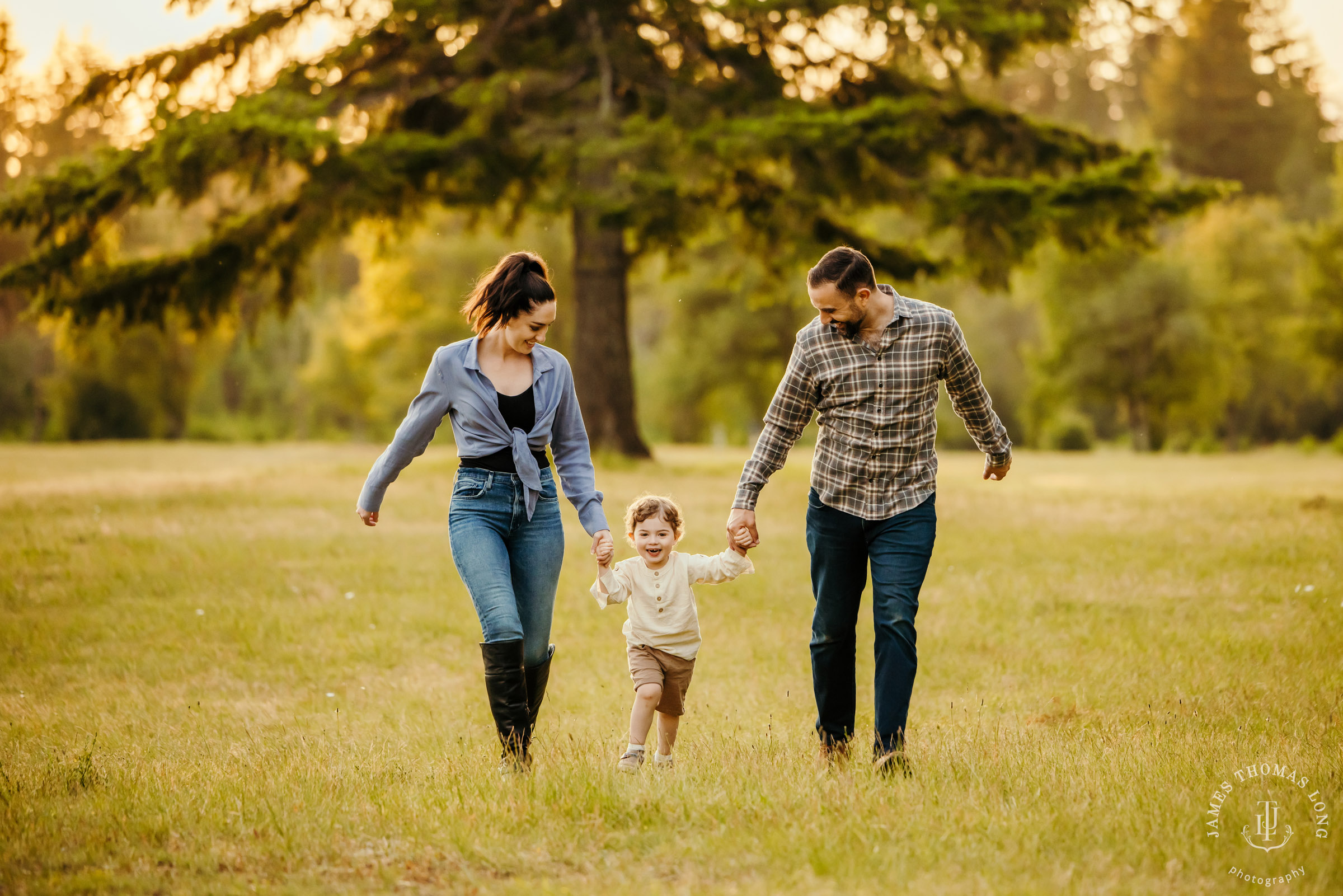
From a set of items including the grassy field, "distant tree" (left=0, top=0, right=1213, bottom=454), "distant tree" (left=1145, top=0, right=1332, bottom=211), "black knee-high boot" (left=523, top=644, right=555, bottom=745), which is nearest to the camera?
the grassy field

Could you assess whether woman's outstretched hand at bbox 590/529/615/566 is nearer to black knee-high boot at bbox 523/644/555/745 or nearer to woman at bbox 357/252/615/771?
woman at bbox 357/252/615/771

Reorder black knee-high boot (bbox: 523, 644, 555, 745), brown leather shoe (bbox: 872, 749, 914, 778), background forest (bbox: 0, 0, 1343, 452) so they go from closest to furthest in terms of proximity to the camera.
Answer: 1. brown leather shoe (bbox: 872, 749, 914, 778)
2. black knee-high boot (bbox: 523, 644, 555, 745)
3. background forest (bbox: 0, 0, 1343, 452)

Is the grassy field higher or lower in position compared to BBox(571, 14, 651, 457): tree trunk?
lower

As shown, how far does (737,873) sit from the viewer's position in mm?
3725

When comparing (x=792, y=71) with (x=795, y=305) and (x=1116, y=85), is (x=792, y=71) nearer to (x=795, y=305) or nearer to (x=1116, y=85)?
(x=795, y=305)

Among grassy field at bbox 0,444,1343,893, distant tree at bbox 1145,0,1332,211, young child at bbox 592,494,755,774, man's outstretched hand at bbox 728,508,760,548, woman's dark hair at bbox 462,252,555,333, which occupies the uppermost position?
distant tree at bbox 1145,0,1332,211

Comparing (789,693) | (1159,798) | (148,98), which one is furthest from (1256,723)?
(148,98)

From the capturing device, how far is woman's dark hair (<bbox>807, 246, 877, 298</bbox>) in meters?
4.70

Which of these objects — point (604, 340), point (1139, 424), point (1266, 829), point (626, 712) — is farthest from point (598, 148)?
point (1139, 424)

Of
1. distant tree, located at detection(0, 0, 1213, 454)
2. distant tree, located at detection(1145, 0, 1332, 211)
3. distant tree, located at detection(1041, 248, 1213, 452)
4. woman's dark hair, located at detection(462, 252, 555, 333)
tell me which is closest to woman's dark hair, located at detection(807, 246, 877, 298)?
woman's dark hair, located at detection(462, 252, 555, 333)

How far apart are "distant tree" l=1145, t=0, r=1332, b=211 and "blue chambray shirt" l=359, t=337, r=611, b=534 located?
57794 millimetres

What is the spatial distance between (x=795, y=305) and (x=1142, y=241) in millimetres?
25713

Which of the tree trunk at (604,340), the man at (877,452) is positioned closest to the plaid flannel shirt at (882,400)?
the man at (877,452)

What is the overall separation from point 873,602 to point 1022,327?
184ft
